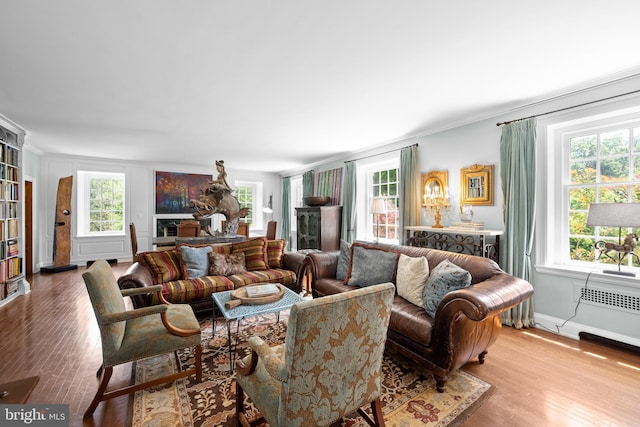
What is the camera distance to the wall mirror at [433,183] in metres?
3.97

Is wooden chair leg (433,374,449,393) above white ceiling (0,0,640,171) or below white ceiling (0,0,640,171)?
below

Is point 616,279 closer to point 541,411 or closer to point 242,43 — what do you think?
point 541,411

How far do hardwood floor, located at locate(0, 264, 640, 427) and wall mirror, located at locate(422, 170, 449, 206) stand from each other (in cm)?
193

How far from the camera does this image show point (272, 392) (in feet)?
4.33

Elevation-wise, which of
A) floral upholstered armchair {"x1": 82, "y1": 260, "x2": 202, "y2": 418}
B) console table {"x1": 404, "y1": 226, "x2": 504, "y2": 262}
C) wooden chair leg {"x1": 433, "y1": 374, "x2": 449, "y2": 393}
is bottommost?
wooden chair leg {"x1": 433, "y1": 374, "x2": 449, "y2": 393}

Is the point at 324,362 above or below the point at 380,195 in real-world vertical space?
below

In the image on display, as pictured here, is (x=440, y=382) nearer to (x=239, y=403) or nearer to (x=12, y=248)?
(x=239, y=403)

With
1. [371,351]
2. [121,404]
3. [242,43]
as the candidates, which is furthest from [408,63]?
[121,404]

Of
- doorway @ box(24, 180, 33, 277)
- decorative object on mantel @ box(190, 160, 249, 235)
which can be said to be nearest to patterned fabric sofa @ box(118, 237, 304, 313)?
decorative object on mantel @ box(190, 160, 249, 235)

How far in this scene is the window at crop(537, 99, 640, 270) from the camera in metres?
2.68

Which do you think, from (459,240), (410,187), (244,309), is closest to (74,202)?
(244,309)

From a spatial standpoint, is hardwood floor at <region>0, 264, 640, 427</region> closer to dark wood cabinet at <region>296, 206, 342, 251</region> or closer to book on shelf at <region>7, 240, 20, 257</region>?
book on shelf at <region>7, 240, 20, 257</region>

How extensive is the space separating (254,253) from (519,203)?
10.9 ft

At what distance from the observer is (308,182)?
7.00 metres
